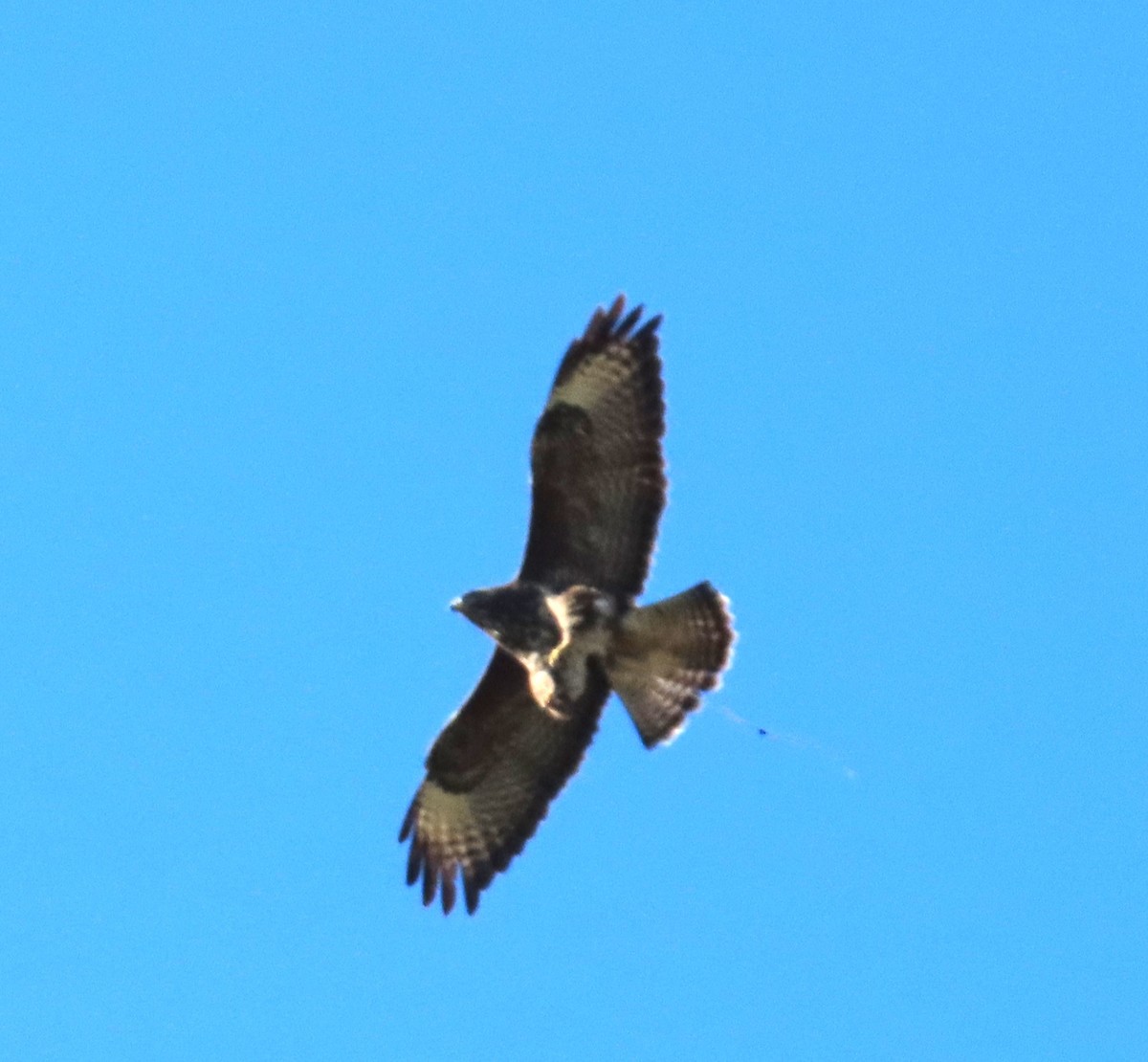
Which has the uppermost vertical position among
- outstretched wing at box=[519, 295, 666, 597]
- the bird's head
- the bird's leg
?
outstretched wing at box=[519, 295, 666, 597]

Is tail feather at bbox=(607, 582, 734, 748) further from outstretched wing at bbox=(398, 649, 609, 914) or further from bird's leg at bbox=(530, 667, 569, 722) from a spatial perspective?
outstretched wing at bbox=(398, 649, 609, 914)

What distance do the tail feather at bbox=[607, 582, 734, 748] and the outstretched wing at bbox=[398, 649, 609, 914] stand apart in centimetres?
43

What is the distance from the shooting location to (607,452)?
32.5 feet

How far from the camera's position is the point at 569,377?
990 cm

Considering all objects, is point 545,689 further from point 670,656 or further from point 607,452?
point 607,452

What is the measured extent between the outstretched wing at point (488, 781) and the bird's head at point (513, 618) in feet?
1.57

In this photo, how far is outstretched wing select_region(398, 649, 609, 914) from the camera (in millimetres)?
10484

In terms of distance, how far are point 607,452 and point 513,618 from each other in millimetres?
762

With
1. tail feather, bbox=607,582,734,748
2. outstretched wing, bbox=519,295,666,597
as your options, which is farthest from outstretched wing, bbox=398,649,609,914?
outstretched wing, bbox=519,295,666,597

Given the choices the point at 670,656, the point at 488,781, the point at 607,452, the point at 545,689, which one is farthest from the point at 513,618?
the point at 488,781

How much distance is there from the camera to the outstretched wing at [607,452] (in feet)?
32.5

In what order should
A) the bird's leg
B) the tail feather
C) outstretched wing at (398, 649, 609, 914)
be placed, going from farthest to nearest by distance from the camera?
outstretched wing at (398, 649, 609, 914) < the bird's leg < the tail feather

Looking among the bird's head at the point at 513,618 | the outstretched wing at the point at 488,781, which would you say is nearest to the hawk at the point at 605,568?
the bird's head at the point at 513,618

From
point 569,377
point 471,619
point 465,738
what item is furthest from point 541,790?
point 569,377
